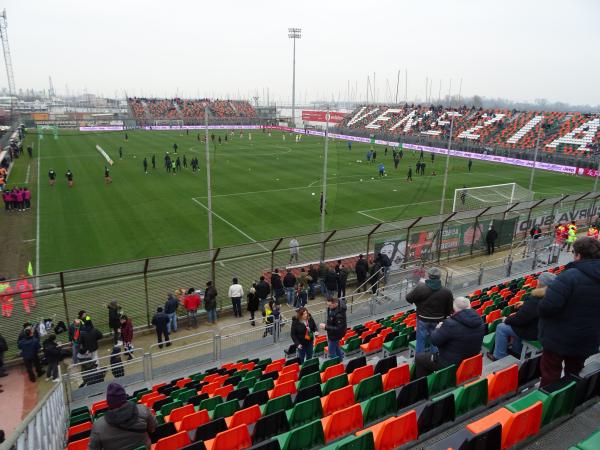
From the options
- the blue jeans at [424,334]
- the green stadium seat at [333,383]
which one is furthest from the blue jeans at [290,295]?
the green stadium seat at [333,383]

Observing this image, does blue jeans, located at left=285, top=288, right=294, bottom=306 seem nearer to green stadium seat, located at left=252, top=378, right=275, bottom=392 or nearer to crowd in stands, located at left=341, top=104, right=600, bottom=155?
green stadium seat, located at left=252, top=378, right=275, bottom=392

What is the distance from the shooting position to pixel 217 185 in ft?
121

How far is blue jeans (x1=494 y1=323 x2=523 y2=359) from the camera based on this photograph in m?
7.16

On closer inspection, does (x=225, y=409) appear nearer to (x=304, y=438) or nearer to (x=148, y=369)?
(x=304, y=438)

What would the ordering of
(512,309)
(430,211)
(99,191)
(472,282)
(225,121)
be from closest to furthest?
1. (512,309)
2. (472,282)
3. (430,211)
4. (99,191)
5. (225,121)

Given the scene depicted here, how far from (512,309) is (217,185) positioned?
98.2ft

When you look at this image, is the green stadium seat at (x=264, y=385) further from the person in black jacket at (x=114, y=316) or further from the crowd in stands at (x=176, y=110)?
the crowd in stands at (x=176, y=110)

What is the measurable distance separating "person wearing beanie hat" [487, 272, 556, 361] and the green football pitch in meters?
16.8

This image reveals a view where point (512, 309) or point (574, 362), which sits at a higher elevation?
point (574, 362)

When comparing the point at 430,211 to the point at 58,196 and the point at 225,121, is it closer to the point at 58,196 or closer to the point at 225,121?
the point at 58,196

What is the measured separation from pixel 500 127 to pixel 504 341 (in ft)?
231

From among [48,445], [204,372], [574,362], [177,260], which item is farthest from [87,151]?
[574,362]

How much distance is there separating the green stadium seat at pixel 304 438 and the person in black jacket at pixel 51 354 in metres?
8.17

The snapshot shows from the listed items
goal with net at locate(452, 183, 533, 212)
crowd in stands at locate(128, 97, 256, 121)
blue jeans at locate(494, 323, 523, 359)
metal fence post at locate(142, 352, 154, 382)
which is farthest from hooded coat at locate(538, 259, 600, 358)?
crowd in stands at locate(128, 97, 256, 121)
